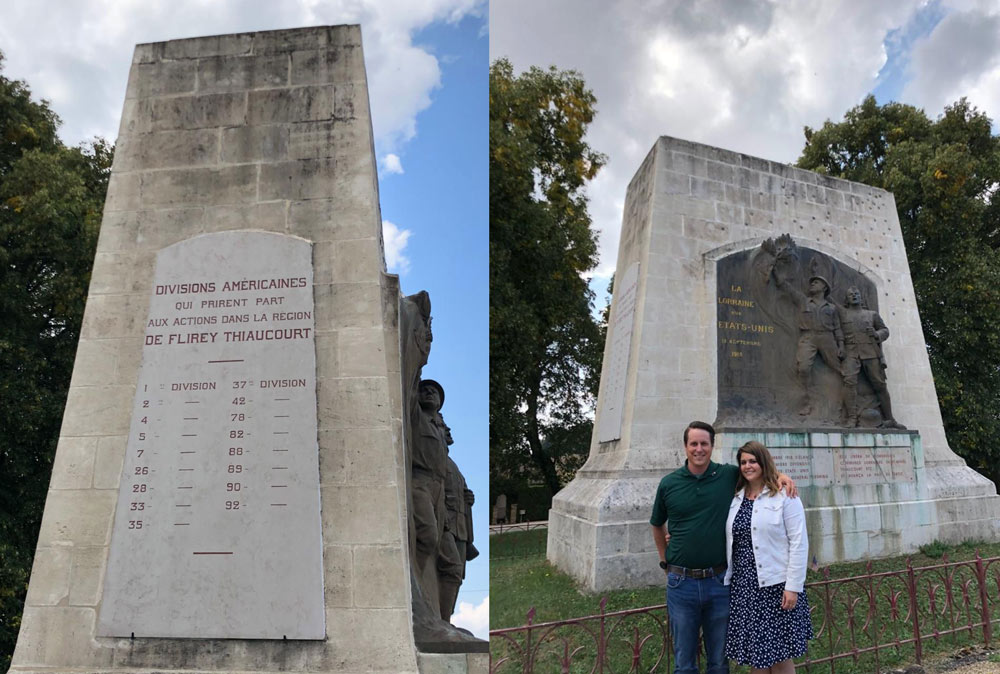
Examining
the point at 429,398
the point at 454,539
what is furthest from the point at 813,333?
the point at 454,539

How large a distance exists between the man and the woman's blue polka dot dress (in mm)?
84

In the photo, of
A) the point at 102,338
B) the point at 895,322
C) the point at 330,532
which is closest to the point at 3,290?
the point at 102,338

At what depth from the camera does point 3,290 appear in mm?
11539

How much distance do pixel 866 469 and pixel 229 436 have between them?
27.2 feet

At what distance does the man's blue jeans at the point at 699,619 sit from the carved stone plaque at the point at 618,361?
4523mm

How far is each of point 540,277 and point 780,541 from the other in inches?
512

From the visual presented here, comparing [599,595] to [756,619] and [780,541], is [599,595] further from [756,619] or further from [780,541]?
[780,541]

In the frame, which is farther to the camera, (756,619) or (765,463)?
(765,463)

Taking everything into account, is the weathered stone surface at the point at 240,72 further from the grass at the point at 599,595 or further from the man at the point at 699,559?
the grass at the point at 599,595

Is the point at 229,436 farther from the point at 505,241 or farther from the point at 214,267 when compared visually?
the point at 505,241

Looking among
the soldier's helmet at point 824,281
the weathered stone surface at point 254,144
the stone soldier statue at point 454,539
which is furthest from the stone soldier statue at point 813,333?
the weathered stone surface at point 254,144

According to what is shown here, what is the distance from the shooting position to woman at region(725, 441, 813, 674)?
4012 mm

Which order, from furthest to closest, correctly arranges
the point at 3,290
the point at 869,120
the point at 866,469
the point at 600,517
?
the point at 869,120
the point at 3,290
the point at 866,469
the point at 600,517

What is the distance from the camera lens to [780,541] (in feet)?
13.3
